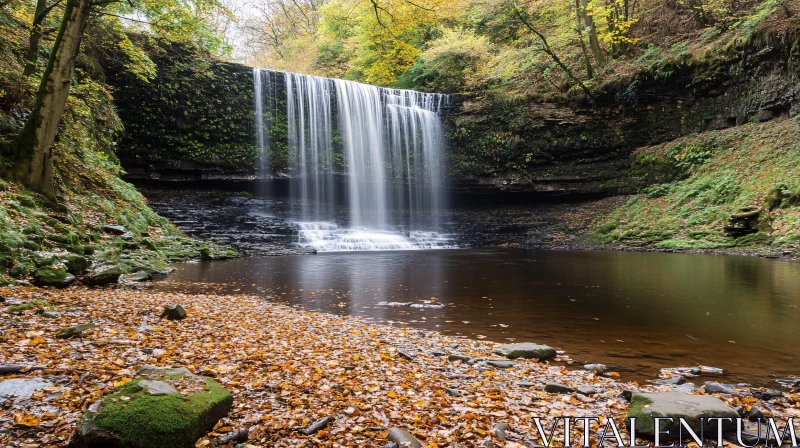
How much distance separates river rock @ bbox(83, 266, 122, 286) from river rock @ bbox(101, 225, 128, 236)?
9.06 ft

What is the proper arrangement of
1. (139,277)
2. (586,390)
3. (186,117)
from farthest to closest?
(186,117) → (139,277) → (586,390)

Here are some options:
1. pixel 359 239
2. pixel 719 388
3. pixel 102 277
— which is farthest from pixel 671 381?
pixel 359 239

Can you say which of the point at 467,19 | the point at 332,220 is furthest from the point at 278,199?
the point at 467,19

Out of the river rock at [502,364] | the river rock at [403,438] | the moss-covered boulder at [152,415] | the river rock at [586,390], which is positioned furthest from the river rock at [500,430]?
the moss-covered boulder at [152,415]

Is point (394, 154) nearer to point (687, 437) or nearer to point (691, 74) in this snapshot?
point (691, 74)

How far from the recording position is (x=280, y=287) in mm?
8875

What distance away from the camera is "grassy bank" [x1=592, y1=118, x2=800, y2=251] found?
13789 millimetres

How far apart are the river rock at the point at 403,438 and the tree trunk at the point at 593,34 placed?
78.5 feet

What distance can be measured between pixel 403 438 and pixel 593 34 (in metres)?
25.4

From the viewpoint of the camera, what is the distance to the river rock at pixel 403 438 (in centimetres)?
234

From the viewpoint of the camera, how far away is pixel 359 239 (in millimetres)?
19438

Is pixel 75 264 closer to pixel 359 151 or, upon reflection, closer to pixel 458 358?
pixel 458 358

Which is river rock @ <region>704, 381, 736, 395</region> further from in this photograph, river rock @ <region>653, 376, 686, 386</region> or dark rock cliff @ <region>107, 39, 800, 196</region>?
dark rock cliff @ <region>107, 39, 800, 196</region>

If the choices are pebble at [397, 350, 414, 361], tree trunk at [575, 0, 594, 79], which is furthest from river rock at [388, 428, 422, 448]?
tree trunk at [575, 0, 594, 79]
